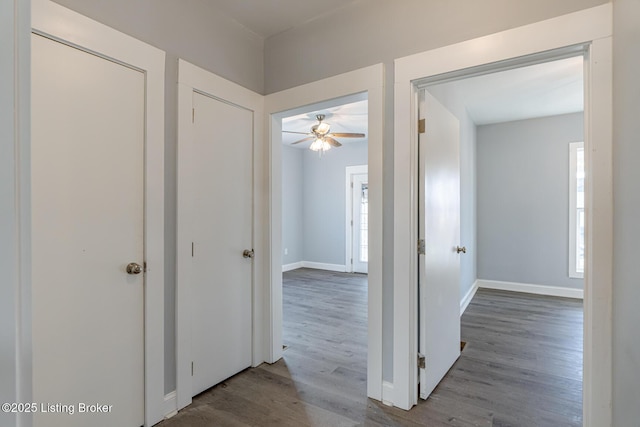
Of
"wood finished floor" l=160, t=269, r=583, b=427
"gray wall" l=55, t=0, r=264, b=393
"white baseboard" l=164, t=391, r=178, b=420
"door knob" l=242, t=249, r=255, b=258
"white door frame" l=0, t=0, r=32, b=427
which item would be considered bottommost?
"wood finished floor" l=160, t=269, r=583, b=427

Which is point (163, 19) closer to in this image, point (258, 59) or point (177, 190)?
point (258, 59)

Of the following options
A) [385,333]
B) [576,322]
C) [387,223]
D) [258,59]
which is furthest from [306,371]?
[576,322]

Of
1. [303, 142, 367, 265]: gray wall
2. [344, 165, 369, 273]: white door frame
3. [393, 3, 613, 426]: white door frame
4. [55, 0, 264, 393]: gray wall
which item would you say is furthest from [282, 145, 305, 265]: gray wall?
[393, 3, 613, 426]: white door frame

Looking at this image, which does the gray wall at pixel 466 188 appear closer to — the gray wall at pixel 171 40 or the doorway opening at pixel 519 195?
the doorway opening at pixel 519 195

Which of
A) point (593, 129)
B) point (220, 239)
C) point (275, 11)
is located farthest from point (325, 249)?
point (593, 129)

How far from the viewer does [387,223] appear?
2010 mm

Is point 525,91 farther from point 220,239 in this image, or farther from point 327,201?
point 327,201

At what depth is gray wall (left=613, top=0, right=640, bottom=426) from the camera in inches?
41.6

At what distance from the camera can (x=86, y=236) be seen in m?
1.55

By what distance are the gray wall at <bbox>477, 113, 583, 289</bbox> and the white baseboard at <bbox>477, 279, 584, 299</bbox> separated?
0.22 ft

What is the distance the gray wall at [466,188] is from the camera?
341 centimetres

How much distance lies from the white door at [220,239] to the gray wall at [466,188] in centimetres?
195

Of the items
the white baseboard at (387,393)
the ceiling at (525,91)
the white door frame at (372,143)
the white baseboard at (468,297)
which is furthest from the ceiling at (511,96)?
the white baseboard at (468,297)

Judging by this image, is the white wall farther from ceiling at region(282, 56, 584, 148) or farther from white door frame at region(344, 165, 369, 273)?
ceiling at region(282, 56, 584, 148)
